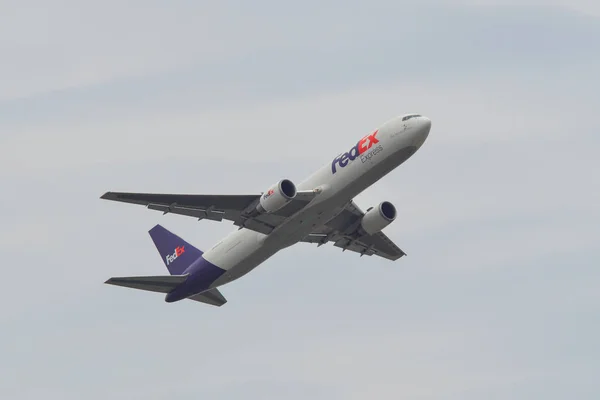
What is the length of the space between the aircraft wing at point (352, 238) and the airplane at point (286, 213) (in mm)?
62

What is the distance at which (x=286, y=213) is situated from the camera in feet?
242

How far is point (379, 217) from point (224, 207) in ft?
33.1

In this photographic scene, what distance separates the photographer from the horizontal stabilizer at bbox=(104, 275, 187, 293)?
79.1 metres

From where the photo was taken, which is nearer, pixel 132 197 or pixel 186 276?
pixel 132 197

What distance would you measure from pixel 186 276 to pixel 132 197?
996 cm

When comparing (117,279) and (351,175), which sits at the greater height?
(351,175)

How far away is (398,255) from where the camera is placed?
85375 mm

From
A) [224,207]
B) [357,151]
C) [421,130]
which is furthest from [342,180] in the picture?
[224,207]

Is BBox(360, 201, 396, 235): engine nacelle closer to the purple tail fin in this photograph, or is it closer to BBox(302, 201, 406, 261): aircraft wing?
BBox(302, 201, 406, 261): aircraft wing

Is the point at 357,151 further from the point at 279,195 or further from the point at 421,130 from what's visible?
the point at 279,195

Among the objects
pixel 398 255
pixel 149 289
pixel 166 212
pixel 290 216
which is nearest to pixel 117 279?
pixel 149 289

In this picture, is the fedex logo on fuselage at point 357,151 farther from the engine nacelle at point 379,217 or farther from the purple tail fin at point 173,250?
the purple tail fin at point 173,250

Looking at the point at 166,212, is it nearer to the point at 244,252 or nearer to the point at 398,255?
the point at 244,252

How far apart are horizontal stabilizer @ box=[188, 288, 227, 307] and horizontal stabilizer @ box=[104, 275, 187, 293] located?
11.8ft
